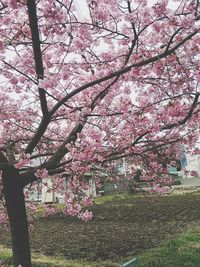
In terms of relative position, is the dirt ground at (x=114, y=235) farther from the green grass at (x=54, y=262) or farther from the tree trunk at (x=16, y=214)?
the tree trunk at (x=16, y=214)

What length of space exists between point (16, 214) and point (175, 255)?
364 cm

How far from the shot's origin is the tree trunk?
17.9 feet

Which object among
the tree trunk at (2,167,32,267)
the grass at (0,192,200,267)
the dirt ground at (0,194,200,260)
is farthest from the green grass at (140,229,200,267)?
the tree trunk at (2,167,32,267)

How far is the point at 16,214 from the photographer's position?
5.49 m

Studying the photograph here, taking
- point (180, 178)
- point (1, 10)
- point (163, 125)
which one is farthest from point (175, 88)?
point (180, 178)

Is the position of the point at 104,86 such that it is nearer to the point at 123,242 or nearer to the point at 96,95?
the point at 96,95

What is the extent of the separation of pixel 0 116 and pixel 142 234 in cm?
655

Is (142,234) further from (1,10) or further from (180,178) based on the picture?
(180,178)

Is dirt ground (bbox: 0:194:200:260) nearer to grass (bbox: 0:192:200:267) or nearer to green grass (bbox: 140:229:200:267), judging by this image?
grass (bbox: 0:192:200:267)

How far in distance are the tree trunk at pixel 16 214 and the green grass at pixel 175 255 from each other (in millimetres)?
2537

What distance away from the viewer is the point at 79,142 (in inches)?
216

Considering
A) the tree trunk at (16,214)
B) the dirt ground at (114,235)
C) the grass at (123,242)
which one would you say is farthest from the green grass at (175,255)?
the tree trunk at (16,214)

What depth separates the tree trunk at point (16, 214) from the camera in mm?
5457

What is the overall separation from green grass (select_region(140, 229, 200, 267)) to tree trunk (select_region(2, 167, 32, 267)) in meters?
2.54
